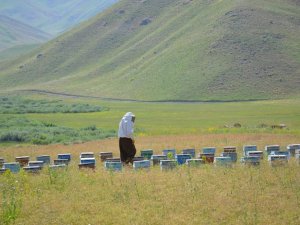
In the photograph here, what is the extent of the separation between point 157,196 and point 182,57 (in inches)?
4885

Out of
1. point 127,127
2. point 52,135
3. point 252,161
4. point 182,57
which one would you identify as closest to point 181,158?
point 127,127

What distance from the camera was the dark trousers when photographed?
24.9 meters

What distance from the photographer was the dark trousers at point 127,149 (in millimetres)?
24891

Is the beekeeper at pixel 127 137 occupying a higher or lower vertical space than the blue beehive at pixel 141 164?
higher

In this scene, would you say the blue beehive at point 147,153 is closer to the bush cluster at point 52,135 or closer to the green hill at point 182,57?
the bush cluster at point 52,135

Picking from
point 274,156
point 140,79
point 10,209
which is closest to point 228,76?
point 140,79

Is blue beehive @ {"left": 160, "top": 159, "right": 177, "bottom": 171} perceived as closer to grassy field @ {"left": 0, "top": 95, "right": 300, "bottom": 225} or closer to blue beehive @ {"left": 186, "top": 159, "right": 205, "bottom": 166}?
grassy field @ {"left": 0, "top": 95, "right": 300, "bottom": 225}

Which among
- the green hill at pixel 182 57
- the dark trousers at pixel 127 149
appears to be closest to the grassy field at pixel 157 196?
→ the dark trousers at pixel 127 149

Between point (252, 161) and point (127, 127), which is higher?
point (127, 127)

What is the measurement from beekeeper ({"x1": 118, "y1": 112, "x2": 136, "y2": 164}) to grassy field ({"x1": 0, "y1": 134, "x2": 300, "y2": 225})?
7.37ft

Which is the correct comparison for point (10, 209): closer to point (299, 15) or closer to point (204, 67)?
point (204, 67)

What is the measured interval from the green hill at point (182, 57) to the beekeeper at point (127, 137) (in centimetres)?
8711

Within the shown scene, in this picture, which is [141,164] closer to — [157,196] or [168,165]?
[168,165]

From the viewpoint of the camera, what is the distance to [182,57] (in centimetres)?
14000
